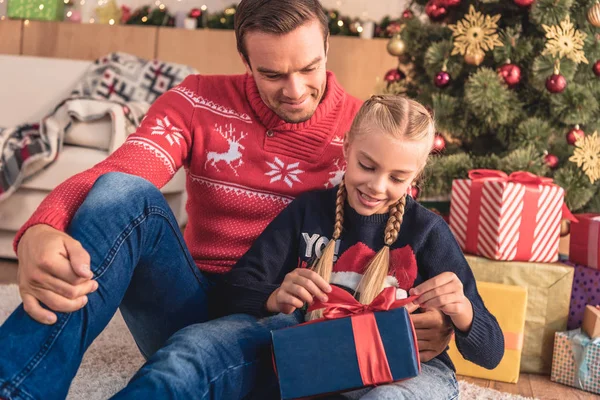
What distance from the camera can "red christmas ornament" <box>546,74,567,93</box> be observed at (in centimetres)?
197

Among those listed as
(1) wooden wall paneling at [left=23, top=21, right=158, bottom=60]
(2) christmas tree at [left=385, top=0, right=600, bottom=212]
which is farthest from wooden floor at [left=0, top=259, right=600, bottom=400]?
(1) wooden wall paneling at [left=23, top=21, right=158, bottom=60]

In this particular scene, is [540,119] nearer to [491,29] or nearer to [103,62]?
[491,29]

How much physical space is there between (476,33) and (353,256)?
1178 millimetres

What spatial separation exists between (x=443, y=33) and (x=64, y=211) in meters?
1.58

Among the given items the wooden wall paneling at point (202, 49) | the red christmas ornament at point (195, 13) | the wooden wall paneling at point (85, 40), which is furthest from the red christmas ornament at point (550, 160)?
the wooden wall paneling at point (85, 40)

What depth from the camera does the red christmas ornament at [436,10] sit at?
2199 mm

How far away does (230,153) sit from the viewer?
136 cm

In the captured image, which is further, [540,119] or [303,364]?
[540,119]

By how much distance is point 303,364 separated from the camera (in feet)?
3.25

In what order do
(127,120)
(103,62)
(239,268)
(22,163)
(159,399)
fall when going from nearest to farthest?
(159,399) < (239,268) < (22,163) < (127,120) < (103,62)

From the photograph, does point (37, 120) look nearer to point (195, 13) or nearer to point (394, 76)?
point (195, 13)

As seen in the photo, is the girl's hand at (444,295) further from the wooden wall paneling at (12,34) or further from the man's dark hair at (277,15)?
the wooden wall paneling at (12,34)

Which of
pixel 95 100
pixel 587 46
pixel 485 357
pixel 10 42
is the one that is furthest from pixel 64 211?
pixel 10 42

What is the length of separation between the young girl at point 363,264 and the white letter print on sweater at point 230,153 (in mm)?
159
